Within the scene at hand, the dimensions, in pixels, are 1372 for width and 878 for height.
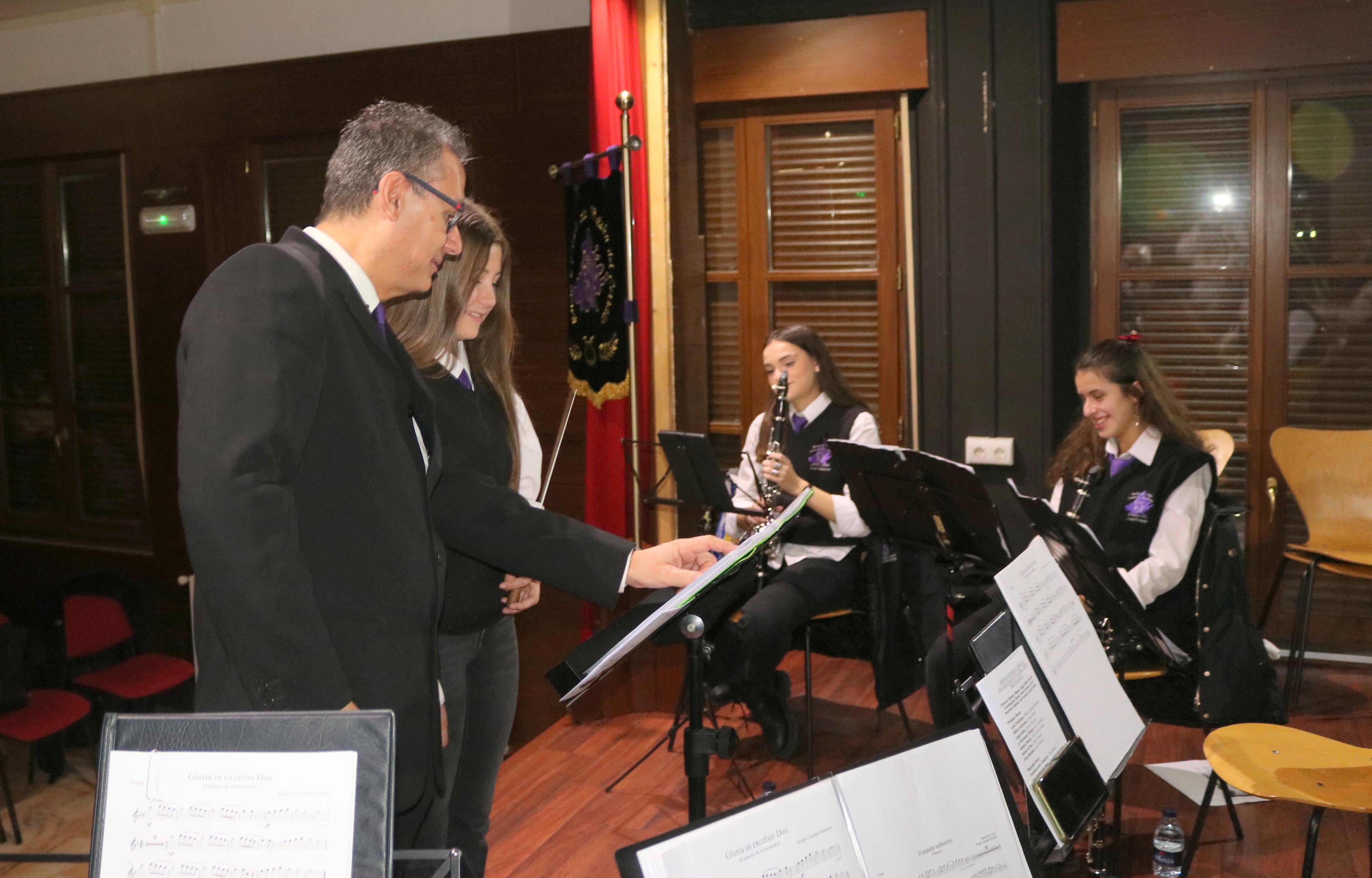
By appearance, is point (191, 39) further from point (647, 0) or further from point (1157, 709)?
point (1157, 709)

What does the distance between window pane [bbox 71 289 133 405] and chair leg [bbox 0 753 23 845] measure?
2.15 metres

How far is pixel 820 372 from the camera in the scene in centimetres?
377

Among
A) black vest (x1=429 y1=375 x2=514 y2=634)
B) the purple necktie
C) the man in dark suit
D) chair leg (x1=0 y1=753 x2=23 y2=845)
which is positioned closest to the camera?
the man in dark suit

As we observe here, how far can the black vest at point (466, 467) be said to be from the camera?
1987 mm

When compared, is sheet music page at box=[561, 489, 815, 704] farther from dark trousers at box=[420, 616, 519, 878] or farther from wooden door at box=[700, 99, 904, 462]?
wooden door at box=[700, 99, 904, 462]

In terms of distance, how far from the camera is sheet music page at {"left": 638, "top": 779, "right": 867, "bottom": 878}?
3.69ft

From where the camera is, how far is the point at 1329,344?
4.03 meters

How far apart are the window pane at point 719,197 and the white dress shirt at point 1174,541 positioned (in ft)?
6.48

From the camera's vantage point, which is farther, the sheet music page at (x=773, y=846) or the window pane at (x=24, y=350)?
the window pane at (x=24, y=350)

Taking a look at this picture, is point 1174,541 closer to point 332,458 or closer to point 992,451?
point 992,451

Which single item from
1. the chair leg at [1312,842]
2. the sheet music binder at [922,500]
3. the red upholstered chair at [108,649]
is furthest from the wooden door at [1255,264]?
the red upholstered chair at [108,649]

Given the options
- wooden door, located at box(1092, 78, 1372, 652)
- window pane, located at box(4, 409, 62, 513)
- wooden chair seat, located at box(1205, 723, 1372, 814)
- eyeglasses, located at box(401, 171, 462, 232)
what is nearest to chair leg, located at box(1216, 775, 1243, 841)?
wooden chair seat, located at box(1205, 723, 1372, 814)

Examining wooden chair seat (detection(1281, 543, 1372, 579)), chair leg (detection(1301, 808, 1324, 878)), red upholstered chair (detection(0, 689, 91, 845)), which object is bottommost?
red upholstered chair (detection(0, 689, 91, 845))

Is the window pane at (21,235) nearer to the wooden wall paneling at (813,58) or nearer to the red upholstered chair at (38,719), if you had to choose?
the red upholstered chair at (38,719)
